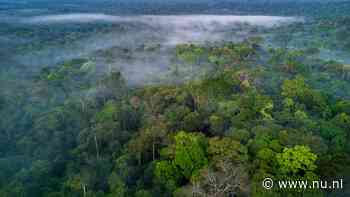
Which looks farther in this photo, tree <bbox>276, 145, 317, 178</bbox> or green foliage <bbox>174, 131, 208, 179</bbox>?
green foliage <bbox>174, 131, 208, 179</bbox>

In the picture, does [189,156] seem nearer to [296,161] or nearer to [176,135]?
[176,135]

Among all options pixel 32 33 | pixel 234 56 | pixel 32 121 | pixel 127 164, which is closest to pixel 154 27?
pixel 32 33

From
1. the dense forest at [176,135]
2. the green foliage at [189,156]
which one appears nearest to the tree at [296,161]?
the dense forest at [176,135]

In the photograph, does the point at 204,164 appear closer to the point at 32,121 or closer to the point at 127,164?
the point at 127,164

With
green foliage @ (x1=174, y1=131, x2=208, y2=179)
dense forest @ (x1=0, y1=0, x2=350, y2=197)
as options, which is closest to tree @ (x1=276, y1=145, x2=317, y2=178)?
dense forest @ (x1=0, y1=0, x2=350, y2=197)

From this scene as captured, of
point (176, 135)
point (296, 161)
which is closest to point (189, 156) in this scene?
point (176, 135)

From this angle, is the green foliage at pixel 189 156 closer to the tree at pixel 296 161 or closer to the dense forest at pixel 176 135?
the dense forest at pixel 176 135

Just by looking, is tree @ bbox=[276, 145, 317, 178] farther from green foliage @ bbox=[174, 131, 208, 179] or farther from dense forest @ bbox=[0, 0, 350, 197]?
green foliage @ bbox=[174, 131, 208, 179]

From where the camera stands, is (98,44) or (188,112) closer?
(188,112)
